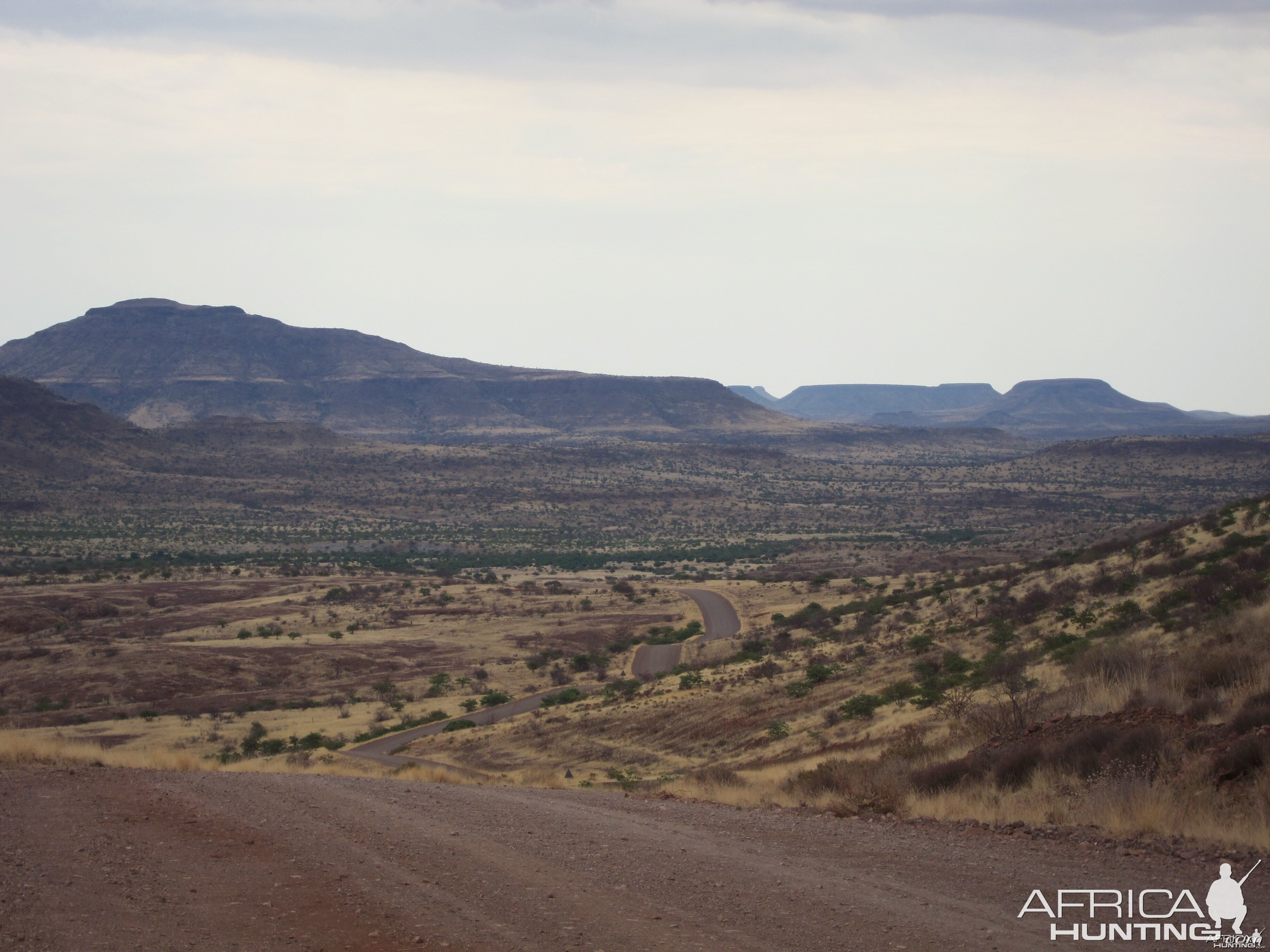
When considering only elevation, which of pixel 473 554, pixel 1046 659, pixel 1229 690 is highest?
pixel 1229 690

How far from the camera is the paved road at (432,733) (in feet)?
76.8

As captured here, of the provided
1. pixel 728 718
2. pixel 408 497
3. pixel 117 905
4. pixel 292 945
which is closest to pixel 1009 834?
pixel 292 945

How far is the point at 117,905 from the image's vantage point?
6777mm

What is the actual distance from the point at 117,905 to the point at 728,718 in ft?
58.6

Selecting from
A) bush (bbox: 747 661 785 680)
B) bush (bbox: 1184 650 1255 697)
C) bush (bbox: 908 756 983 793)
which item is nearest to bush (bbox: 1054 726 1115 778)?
bush (bbox: 908 756 983 793)

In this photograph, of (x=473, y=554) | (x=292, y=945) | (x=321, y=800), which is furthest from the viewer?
(x=473, y=554)

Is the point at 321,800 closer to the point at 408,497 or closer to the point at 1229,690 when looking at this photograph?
the point at 1229,690

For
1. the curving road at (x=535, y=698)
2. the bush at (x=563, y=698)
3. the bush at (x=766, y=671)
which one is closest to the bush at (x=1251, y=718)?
the curving road at (x=535, y=698)

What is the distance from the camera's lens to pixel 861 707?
20.2m

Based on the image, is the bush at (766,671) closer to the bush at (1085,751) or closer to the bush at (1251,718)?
the bush at (1085,751)

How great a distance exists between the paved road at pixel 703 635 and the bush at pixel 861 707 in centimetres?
1640
